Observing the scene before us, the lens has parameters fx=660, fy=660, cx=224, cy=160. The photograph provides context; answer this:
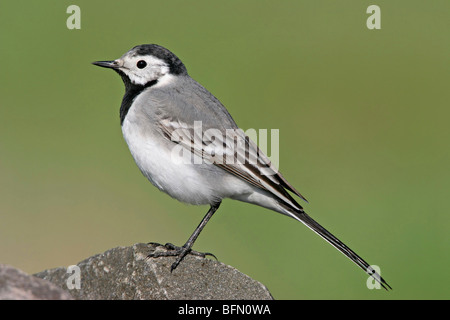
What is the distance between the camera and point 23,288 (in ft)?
16.1

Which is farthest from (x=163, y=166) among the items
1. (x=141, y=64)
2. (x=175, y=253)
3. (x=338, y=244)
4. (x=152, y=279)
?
(x=338, y=244)

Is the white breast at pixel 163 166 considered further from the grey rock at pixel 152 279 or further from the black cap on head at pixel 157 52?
the black cap on head at pixel 157 52

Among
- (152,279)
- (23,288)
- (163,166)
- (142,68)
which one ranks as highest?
(142,68)

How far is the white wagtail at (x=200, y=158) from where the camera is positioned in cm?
686

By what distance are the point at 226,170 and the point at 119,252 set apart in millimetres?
1397

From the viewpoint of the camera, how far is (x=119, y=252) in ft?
21.3

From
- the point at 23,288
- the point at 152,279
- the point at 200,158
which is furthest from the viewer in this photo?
the point at 200,158

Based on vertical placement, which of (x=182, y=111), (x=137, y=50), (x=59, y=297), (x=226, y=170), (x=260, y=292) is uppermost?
(x=137, y=50)

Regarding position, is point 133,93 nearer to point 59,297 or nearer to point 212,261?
point 212,261

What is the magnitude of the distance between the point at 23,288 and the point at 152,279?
1455 mm

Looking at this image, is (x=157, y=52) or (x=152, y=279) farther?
(x=157, y=52)

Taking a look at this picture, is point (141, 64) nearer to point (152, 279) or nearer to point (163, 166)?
point (163, 166)
